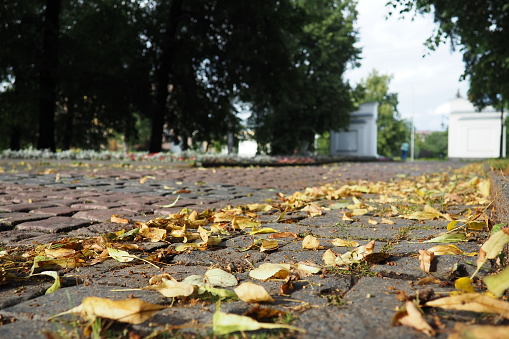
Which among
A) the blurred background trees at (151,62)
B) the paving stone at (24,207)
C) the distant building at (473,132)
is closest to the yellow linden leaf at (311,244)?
the paving stone at (24,207)

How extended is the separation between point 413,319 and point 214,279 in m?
0.79

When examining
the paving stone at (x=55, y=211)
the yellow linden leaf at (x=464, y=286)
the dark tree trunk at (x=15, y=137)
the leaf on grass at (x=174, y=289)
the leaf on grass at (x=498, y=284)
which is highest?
the dark tree trunk at (x=15, y=137)

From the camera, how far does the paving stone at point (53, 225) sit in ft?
9.67

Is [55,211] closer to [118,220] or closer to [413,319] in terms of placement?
[118,220]

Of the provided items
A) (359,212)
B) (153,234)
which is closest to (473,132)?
(359,212)

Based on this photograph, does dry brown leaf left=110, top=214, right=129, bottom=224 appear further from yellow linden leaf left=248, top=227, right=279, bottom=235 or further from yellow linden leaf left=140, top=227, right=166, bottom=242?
yellow linden leaf left=248, top=227, right=279, bottom=235

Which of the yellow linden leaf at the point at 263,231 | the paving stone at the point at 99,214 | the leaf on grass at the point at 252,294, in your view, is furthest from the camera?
the paving stone at the point at 99,214

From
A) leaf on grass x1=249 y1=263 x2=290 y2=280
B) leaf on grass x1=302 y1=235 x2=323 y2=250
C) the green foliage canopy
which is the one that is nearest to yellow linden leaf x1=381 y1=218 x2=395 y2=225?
leaf on grass x1=302 y1=235 x2=323 y2=250

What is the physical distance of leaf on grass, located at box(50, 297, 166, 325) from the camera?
4.17ft

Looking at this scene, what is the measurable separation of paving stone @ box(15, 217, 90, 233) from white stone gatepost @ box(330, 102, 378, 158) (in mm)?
26596

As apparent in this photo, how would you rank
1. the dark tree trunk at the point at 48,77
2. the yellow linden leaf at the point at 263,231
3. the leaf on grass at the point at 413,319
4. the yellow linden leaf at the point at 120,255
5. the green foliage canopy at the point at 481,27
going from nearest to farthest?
the leaf on grass at the point at 413,319 < the yellow linden leaf at the point at 120,255 < the yellow linden leaf at the point at 263,231 < the green foliage canopy at the point at 481,27 < the dark tree trunk at the point at 48,77

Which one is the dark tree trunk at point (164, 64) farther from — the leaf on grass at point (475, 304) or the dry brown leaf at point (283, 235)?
the leaf on grass at point (475, 304)

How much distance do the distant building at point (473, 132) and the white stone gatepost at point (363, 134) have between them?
538cm

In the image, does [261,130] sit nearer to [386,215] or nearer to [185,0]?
[185,0]
